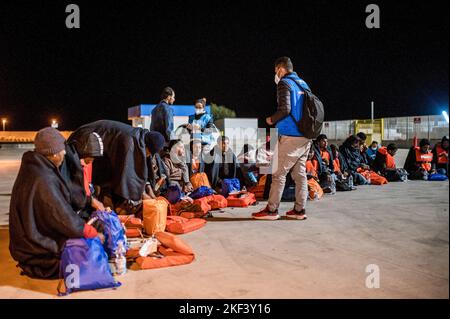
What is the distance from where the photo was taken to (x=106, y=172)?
17.5 feet

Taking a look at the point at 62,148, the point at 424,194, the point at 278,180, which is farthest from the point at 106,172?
the point at 424,194

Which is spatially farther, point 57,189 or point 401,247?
point 401,247

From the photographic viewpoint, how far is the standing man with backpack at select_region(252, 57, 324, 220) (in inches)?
225

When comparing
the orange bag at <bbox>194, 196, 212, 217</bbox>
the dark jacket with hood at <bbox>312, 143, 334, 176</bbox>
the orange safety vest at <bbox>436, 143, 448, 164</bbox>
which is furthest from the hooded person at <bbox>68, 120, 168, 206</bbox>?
the orange safety vest at <bbox>436, 143, 448, 164</bbox>

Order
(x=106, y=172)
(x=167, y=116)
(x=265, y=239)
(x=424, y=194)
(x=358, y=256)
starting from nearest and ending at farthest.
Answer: (x=358, y=256) → (x=265, y=239) → (x=106, y=172) → (x=167, y=116) → (x=424, y=194)

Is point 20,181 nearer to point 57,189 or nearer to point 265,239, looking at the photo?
point 57,189

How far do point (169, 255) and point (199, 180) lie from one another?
3.88m

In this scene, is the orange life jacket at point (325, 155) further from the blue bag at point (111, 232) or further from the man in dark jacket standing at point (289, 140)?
the blue bag at point (111, 232)

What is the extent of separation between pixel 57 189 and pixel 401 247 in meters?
3.20

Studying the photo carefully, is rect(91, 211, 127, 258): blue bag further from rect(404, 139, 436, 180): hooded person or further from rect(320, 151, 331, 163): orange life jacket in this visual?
rect(404, 139, 436, 180): hooded person

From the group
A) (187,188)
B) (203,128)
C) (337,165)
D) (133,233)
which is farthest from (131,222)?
(337,165)

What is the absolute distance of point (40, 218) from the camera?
3.45 meters

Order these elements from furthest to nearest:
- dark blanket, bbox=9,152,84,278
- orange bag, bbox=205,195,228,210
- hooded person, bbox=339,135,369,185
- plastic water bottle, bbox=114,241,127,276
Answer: hooded person, bbox=339,135,369,185
orange bag, bbox=205,195,228,210
plastic water bottle, bbox=114,241,127,276
dark blanket, bbox=9,152,84,278
